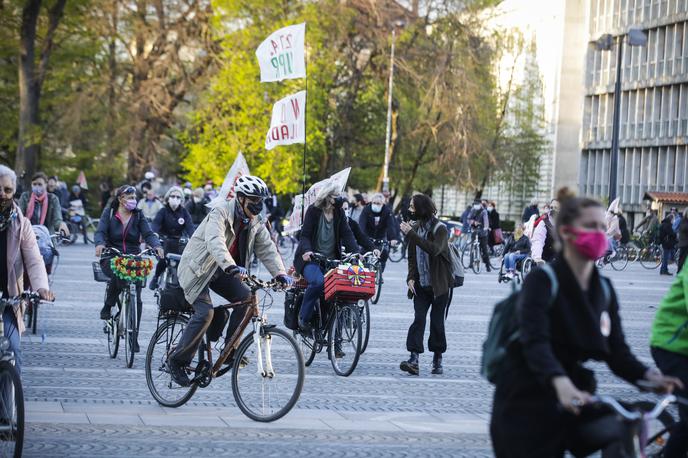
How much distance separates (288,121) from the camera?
19.9m

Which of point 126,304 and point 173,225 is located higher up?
point 173,225

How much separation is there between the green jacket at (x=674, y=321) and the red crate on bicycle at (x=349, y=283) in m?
5.92

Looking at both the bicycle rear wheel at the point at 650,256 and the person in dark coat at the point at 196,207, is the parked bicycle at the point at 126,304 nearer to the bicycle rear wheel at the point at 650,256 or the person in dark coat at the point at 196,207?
the person in dark coat at the point at 196,207

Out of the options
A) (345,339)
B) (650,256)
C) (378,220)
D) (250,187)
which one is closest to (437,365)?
(345,339)

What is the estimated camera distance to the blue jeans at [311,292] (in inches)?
510

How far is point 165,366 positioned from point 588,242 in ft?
18.1

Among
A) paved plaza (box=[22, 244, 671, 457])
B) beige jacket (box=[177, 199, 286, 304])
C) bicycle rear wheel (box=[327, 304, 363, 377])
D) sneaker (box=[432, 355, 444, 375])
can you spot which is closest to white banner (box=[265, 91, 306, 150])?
paved plaza (box=[22, 244, 671, 457])

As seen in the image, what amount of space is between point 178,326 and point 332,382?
2.27 meters

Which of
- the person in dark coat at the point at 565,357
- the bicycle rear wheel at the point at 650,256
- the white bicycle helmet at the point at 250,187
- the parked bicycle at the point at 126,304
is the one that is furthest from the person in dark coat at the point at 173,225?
the bicycle rear wheel at the point at 650,256

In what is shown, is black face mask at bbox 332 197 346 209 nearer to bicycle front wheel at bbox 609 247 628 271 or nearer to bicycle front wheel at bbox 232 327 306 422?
bicycle front wheel at bbox 232 327 306 422

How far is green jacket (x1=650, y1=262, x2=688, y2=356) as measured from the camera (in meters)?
6.61

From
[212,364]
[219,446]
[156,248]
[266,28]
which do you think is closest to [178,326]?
[212,364]

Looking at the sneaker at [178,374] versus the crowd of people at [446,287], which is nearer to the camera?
the crowd of people at [446,287]

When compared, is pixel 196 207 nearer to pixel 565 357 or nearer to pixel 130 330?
pixel 130 330
